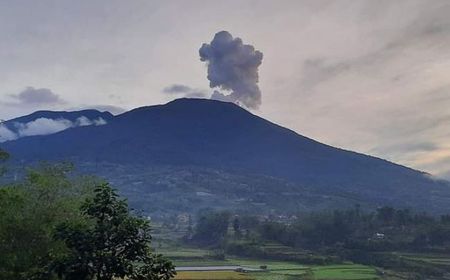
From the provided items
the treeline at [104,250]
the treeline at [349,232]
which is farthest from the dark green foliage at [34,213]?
the treeline at [349,232]

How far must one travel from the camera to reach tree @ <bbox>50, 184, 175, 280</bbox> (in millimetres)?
11266

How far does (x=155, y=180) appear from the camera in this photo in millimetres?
168250

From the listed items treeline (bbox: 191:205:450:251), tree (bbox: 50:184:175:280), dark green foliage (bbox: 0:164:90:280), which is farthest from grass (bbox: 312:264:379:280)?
tree (bbox: 50:184:175:280)

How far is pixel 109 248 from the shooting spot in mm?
11578

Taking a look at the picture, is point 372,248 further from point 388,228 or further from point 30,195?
point 30,195

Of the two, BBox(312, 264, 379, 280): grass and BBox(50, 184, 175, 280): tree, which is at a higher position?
BBox(50, 184, 175, 280): tree

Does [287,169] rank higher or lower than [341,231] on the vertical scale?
higher

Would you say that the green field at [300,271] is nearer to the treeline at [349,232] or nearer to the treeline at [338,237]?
the treeline at [338,237]

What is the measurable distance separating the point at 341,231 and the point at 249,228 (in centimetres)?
1559

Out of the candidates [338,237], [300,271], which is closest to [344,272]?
[300,271]

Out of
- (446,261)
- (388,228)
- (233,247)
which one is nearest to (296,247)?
(233,247)

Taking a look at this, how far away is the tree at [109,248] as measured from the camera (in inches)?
444

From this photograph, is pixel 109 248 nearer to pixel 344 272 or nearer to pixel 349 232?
pixel 344 272

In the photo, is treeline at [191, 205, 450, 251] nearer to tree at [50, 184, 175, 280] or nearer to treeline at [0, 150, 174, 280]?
treeline at [0, 150, 174, 280]
